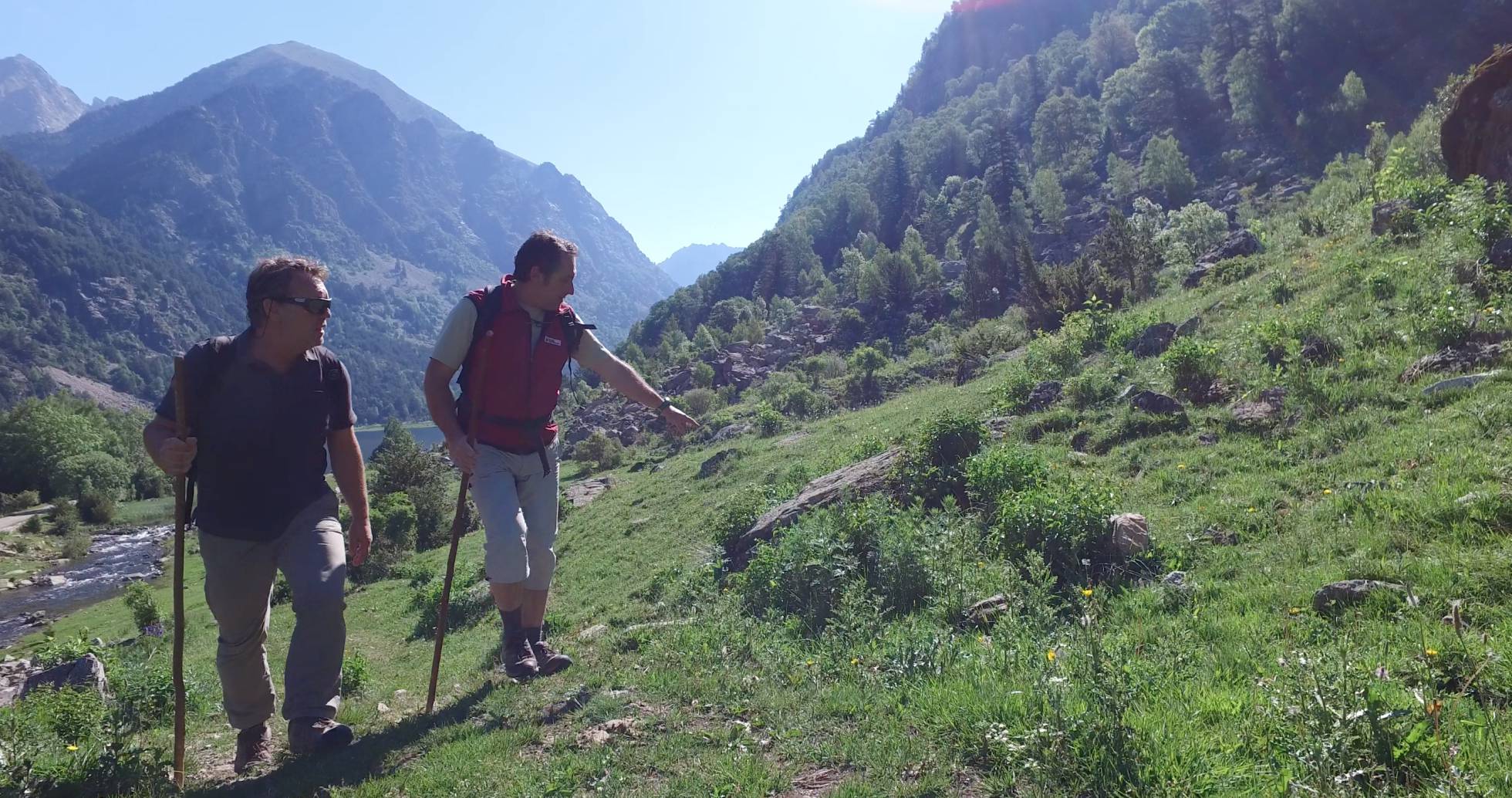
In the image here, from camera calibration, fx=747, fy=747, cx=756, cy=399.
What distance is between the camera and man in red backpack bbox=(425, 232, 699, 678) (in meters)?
4.87

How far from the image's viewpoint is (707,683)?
4.80 metres

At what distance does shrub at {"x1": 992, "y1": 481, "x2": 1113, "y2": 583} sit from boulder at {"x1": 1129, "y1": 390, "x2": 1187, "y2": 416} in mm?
3293

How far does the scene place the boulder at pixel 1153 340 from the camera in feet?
40.7

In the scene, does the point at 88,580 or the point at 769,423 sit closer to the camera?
the point at 769,423

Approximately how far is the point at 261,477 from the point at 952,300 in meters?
66.9

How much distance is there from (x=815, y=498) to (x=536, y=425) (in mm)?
4822

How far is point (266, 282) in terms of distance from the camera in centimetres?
410

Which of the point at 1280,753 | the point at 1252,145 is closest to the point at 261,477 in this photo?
the point at 1280,753

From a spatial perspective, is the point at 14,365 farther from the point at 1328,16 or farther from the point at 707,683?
the point at 1328,16

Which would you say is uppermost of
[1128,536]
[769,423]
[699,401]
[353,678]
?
[1128,536]

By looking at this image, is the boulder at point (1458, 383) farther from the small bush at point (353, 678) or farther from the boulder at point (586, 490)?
the boulder at point (586, 490)

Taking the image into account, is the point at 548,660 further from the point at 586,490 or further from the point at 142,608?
the point at 586,490

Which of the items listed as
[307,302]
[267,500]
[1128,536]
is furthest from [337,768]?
[1128,536]

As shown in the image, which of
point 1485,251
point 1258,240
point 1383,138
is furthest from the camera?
point 1383,138
